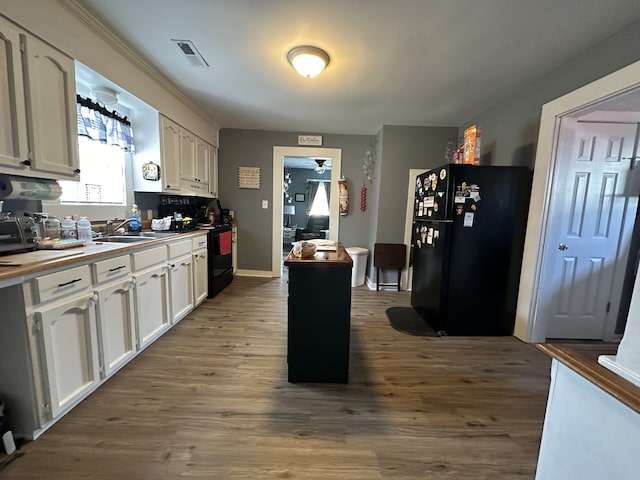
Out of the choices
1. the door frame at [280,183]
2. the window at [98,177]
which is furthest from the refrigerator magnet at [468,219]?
the window at [98,177]

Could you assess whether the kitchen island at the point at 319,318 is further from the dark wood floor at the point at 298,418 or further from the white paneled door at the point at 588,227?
the white paneled door at the point at 588,227

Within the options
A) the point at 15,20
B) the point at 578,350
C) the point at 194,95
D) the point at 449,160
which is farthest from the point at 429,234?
the point at 15,20

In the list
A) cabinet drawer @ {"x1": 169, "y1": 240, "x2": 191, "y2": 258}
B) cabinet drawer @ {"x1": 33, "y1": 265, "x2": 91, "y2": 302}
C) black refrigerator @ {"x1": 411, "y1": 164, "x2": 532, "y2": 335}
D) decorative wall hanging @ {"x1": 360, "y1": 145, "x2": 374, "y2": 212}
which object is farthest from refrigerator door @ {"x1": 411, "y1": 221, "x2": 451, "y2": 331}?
cabinet drawer @ {"x1": 33, "y1": 265, "x2": 91, "y2": 302}

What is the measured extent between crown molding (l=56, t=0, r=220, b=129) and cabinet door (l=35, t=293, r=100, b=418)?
5.84ft

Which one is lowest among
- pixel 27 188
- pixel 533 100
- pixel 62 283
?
pixel 62 283

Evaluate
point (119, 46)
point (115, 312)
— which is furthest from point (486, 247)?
point (119, 46)

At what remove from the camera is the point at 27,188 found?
5.01ft

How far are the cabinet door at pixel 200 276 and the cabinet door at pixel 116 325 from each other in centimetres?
101

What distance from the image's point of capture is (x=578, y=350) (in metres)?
0.76

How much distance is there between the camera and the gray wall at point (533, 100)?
1.71 m

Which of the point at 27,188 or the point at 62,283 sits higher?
the point at 27,188

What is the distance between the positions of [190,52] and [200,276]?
221cm

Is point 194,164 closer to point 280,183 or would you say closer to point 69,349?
point 280,183

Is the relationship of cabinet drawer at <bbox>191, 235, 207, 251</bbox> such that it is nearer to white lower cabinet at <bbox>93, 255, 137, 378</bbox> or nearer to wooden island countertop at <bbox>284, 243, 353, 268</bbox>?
white lower cabinet at <bbox>93, 255, 137, 378</bbox>
